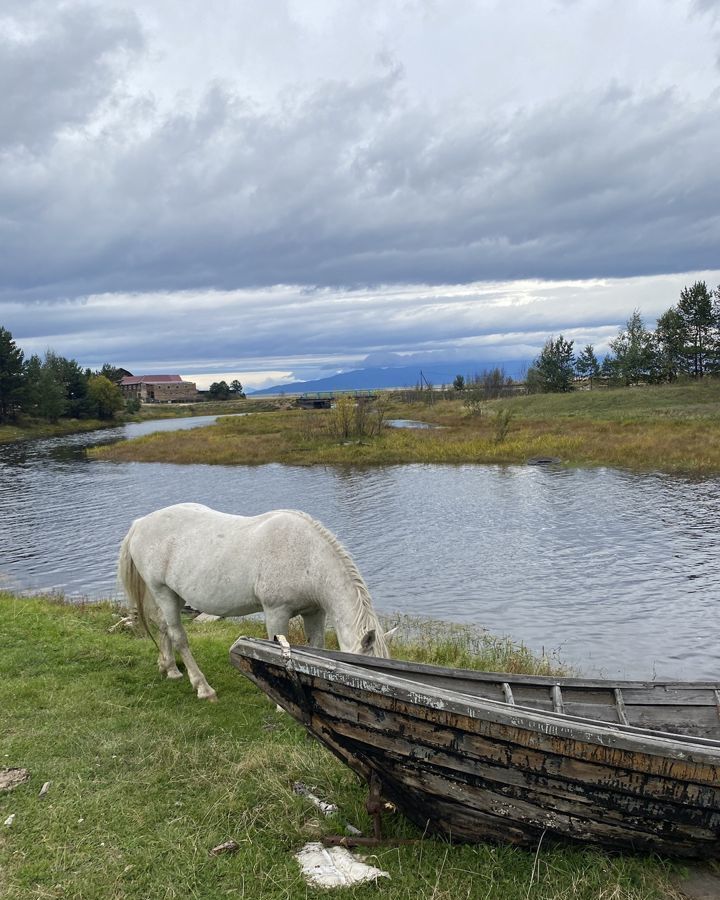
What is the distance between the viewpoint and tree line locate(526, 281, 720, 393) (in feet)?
232

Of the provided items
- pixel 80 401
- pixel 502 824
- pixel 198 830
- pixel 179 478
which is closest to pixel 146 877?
pixel 198 830

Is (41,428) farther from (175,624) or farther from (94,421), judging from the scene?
(175,624)

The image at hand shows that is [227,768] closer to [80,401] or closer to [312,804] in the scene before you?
[312,804]

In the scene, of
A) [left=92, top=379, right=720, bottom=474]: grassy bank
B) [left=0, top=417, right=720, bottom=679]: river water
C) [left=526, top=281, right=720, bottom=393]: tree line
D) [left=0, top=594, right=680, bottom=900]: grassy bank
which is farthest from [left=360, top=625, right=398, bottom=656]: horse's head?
[left=526, top=281, right=720, bottom=393]: tree line

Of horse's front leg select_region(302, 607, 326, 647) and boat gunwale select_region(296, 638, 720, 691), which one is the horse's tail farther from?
boat gunwale select_region(296, 638, 720, 691)

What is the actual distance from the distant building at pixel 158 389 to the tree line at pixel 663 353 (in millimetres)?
105094

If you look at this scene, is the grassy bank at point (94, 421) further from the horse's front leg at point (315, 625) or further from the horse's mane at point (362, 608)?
the horse's mane at point (362, 608)

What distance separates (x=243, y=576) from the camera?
25.2ft

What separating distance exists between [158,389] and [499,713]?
575 ft

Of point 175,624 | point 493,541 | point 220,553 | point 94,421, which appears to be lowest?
point 493,541

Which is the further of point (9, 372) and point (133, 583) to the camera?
point (9, 372)

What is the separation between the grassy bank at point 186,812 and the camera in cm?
456

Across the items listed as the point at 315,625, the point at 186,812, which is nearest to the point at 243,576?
the point at 315,625

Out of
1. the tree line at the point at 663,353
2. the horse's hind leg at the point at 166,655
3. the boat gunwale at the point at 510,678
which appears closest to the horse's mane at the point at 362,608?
the boat gunwale at the point at 510,678
